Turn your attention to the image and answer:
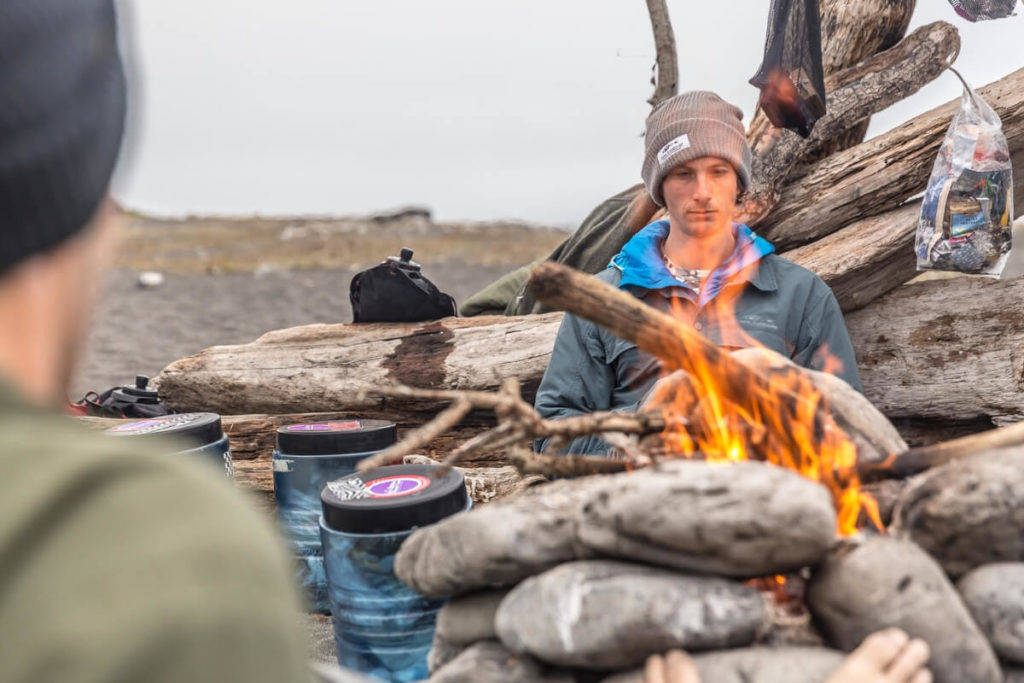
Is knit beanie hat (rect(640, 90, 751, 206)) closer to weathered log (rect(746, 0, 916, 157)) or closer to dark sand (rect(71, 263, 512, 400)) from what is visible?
weathered log (rect(746, 0, 916, 157))

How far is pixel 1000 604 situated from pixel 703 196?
230 cm

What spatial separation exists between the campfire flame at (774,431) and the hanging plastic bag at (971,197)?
1.98 m

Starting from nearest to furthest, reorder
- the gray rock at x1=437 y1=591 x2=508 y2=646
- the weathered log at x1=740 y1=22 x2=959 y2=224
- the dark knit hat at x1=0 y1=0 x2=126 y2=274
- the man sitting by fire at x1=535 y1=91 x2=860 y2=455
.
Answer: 1. the dark knit hat at x1=0 y1=0 x2=126 y2=274
2. the gray rock at x1=437 y1=591 x2=508 y2=646
3. the man sitting by fire at x1=535 y1=91 x2=860 y2=455
4. the weathered log at x1=740 y1=22 x2=959 y2=224

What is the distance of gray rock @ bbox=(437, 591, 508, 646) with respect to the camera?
2.26 meters

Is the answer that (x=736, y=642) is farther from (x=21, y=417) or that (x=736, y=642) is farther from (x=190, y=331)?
(x=190, y=331)

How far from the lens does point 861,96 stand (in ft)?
15.4

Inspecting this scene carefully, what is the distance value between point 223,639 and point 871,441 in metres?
2.22

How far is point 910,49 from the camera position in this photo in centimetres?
470

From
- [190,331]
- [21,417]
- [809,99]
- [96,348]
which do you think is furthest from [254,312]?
[21,417]

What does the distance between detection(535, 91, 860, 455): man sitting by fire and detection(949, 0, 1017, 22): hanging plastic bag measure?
1570mm

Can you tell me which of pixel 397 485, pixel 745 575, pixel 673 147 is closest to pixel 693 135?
pixel 673 147

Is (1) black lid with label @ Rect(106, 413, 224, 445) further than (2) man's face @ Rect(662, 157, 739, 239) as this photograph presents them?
Yes

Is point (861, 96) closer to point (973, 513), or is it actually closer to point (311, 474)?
point (973, 513)

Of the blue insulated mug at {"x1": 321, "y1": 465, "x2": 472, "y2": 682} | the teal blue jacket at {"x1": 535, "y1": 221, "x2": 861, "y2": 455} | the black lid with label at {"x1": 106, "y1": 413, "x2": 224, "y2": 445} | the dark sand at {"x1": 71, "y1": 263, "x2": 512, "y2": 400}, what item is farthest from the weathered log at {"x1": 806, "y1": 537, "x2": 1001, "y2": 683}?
the dark sand at {"x1": 71, "y1": 263, "x2": 512, "y2": 400}
